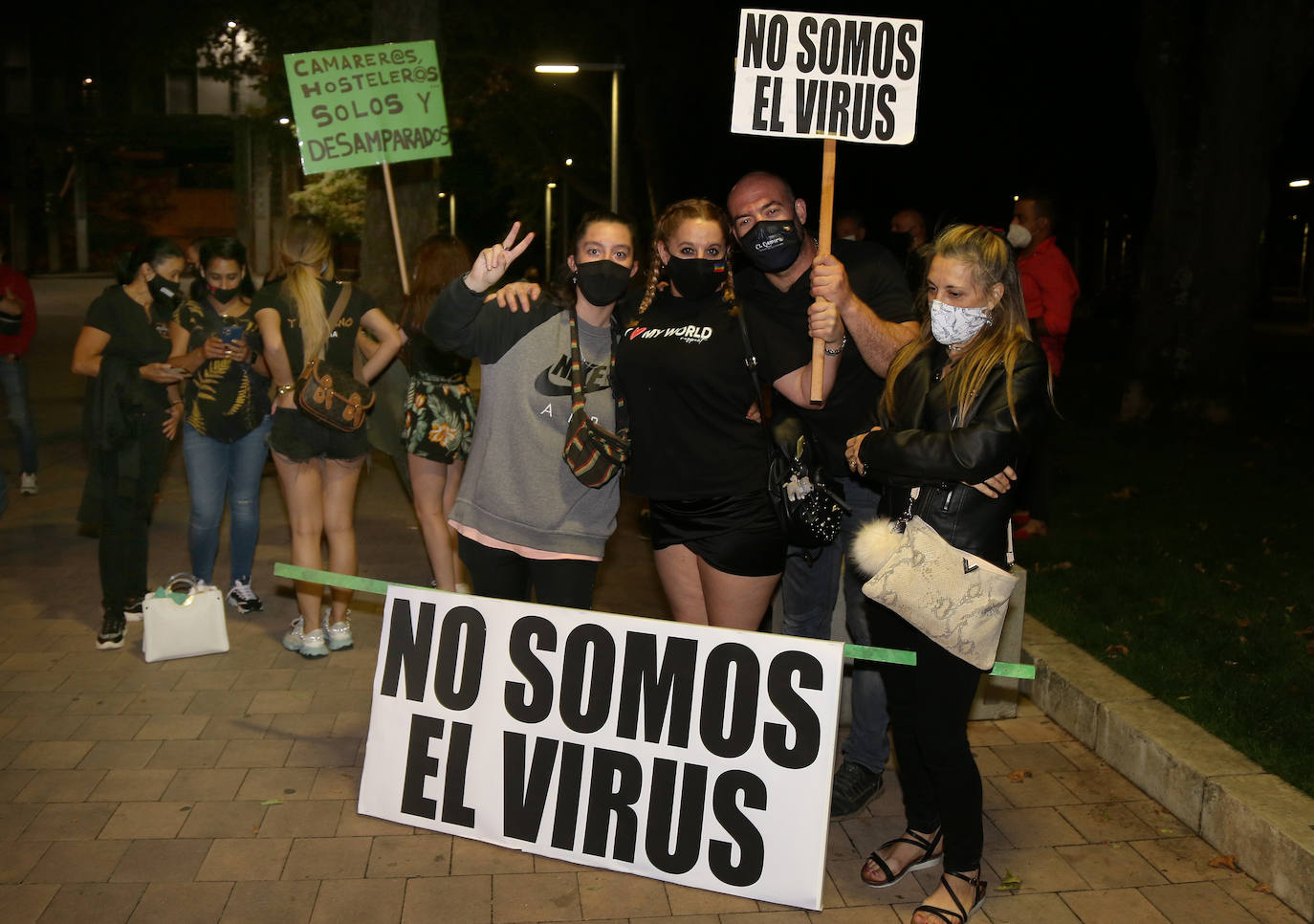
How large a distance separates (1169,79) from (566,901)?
14140 mm

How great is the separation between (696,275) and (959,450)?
105 cm

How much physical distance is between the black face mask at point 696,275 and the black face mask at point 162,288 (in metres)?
3.46

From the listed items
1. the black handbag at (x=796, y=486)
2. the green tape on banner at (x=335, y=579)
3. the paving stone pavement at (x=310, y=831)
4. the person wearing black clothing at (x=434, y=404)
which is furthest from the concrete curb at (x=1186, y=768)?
the person wearing black clothing at (x=434, y=404)

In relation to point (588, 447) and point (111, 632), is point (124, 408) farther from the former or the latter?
point (588, 447)

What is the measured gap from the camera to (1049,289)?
8.23 metres

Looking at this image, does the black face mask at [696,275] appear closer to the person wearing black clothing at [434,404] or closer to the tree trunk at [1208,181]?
the person wearing black clothing at [434,404]

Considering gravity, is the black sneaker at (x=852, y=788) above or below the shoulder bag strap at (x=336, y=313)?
below

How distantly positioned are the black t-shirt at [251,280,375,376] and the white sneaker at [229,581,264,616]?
1655mm

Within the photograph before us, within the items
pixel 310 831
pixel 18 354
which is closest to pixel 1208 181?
pixel 18 354

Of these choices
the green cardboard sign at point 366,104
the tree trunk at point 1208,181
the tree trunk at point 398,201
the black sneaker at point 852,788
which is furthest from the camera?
the tree trunk at point 398,201

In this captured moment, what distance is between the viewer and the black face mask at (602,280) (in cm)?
425

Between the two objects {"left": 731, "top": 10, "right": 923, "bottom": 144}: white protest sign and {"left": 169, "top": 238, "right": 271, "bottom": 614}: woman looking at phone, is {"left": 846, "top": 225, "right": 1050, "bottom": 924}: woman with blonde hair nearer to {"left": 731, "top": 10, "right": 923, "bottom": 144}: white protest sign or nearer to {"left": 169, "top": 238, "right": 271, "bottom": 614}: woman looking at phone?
{"left": 731, "top": 10, "right": 923, "bottom": 144}: white protest sign

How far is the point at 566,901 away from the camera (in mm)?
4047

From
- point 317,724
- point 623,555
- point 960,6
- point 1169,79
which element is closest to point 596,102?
point 960,6
